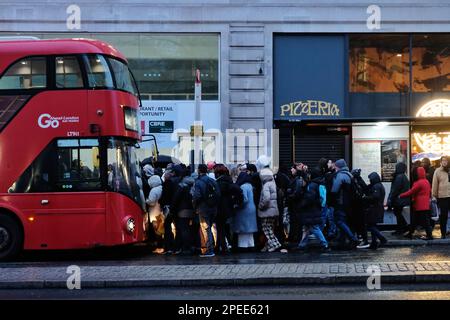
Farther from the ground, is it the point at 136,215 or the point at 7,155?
the point at 7,155

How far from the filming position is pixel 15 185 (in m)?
12.7

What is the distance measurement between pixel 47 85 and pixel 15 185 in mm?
2075

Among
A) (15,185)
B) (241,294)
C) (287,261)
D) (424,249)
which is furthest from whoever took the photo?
(424,249)

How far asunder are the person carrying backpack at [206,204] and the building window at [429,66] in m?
11.0

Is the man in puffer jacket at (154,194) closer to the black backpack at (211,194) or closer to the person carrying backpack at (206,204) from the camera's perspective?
the person carrying backpack at (206,204)

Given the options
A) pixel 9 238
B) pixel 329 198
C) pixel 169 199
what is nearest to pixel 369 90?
pixel 329 198

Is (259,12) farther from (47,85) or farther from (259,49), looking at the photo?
(47,85)

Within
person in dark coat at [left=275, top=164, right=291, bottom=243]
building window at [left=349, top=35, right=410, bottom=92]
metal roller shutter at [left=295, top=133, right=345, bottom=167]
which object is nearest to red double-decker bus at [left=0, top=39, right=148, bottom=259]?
person in dark coat at [left=275, top=164, right=291, bottom=243]

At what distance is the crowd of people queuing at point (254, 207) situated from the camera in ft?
43.1

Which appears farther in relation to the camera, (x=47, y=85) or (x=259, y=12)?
(x=259, y=12)

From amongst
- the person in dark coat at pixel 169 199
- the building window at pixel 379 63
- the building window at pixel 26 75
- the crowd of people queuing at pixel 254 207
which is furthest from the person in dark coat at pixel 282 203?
the building window at pixel 379 63

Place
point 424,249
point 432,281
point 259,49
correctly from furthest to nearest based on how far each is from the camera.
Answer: point 259,49 → point 424,249 → point 432,281

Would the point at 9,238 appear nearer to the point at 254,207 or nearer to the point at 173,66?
the point at 254,207

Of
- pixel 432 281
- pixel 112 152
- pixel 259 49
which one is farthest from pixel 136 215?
pixel 259 49
